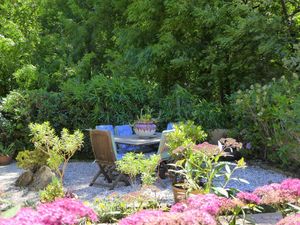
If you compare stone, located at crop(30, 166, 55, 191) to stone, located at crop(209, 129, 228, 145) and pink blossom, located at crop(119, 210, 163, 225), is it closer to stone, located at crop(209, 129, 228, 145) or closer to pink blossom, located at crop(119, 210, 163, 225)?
stone, located at crop(209, 129, 228, 145)

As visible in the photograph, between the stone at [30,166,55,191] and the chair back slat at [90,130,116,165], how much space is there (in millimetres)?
687

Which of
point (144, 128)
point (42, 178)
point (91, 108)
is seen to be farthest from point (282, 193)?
point (91, 108)

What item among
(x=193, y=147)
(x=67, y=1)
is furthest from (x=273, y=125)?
(x=67, y=1)

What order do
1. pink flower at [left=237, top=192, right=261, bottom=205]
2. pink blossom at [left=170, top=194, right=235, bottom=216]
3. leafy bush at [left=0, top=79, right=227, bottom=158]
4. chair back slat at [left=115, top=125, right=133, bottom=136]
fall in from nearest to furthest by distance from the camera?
pink blossom at [left=170, top=194, right=235, bottom=216] < pink flower at [left=237, top=192, right=261, bottom=205] < chair back slat at [left=115, top=125, right=133, bottom=136] < leafy bush at [left=0, top=79, right=227, bottom=158]

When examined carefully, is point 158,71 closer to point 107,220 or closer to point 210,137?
point 210,137

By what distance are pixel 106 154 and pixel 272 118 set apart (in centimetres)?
272

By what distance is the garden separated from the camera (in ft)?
17.7

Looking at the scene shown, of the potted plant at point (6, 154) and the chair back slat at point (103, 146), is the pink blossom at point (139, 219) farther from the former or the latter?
the potted plant at point (6, 154)

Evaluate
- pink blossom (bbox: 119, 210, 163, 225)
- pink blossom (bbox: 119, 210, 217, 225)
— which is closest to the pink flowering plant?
pink blossom (bbox: 119, 210, 217, 225)

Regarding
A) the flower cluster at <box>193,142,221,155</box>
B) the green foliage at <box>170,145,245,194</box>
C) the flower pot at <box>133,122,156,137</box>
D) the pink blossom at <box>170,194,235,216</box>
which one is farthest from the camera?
the flower pot at <box>133,122,156,137</box>

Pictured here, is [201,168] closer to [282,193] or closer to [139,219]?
[282,193]

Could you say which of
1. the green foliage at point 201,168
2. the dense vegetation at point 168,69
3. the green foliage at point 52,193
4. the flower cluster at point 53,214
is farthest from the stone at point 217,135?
the flower cluster at point 53,214

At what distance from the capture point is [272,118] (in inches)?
301

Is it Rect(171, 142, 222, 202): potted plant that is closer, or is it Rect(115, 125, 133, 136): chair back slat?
Rect(171, 142, 222, 202): potted plant
